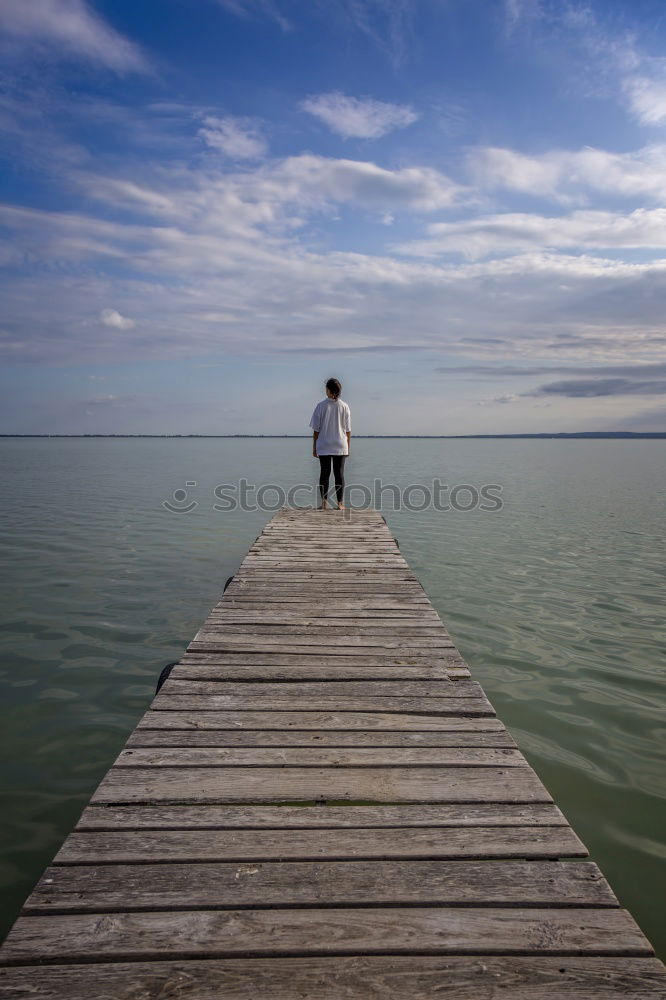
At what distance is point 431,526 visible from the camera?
567 inches

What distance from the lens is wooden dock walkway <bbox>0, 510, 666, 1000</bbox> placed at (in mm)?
1734

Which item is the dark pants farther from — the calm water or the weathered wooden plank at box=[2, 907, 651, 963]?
the weathered wooden plank at box=[2, 907, 651, 963]

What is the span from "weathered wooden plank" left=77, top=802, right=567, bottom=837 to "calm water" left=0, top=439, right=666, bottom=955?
3.33ft

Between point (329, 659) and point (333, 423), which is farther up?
point (333, 423)

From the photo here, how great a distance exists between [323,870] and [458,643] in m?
4.71

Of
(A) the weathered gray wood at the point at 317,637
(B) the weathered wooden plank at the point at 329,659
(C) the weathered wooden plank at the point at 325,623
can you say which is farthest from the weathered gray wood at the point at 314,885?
(C) the weathered wooden plank at the point at 325,623

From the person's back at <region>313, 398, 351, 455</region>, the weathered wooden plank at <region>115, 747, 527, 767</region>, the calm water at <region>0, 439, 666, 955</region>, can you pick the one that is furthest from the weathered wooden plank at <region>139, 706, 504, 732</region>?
the person's back at <region>313, 398, 351, 455</region>

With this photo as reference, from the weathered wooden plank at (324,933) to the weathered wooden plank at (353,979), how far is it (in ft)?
0.10

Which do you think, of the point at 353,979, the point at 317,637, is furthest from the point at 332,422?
the point at 353,979

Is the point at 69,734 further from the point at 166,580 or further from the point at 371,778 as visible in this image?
the point at 166,580

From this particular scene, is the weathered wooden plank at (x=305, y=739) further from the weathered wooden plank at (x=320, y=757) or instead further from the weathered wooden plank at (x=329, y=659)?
Result: the weathered wooden plank at (x=329, y=659)

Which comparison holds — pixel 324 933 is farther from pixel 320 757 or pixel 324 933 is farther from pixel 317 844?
pixel 320 757

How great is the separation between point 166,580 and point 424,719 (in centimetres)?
676

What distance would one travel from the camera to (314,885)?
204cm
